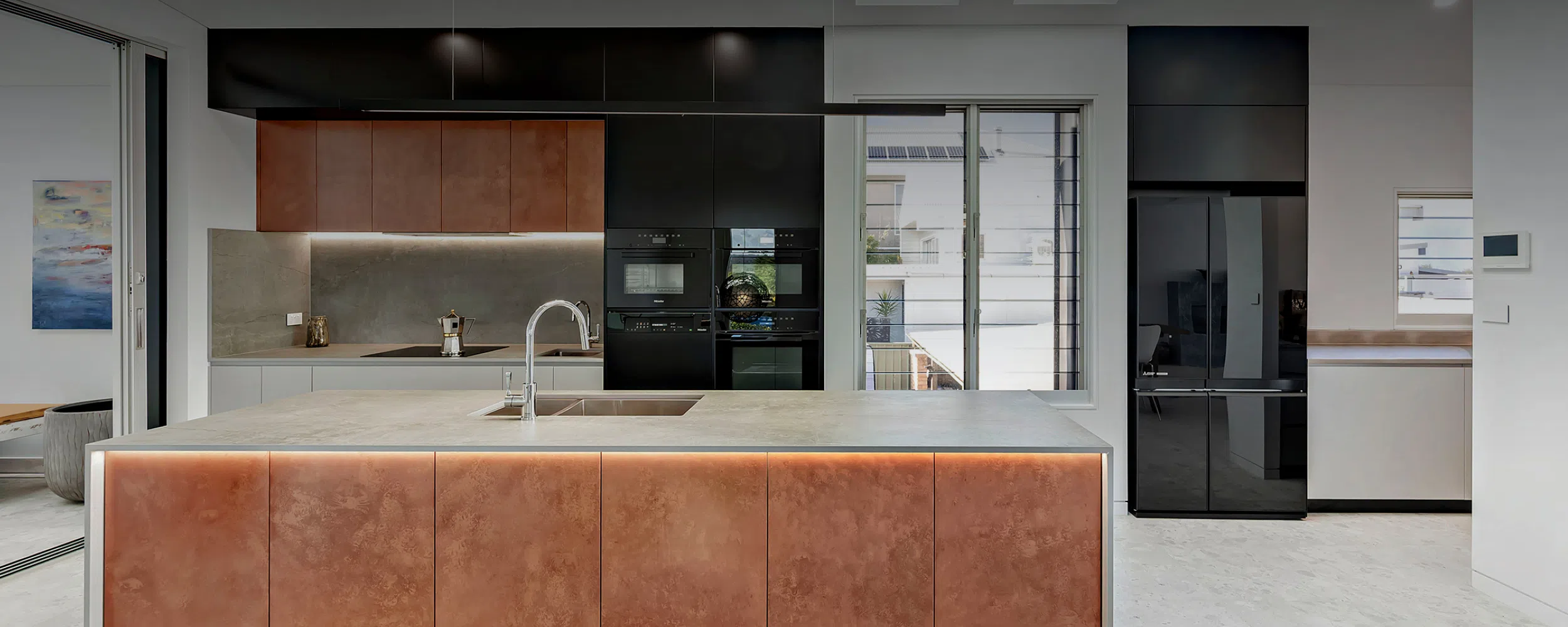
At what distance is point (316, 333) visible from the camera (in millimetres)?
4594

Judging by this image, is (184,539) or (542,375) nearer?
(184,539)

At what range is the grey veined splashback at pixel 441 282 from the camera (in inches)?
187

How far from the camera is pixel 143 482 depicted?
79.3 inches

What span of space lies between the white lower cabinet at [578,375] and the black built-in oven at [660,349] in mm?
58

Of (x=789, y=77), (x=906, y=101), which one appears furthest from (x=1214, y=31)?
(x=789, y=77)

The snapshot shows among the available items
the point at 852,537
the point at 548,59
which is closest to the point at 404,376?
the point at 548,59

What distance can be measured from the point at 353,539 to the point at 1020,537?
182 centimetres

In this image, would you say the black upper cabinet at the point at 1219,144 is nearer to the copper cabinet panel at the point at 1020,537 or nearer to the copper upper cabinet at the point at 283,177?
the copper cabinet panel at the point at 1020,537

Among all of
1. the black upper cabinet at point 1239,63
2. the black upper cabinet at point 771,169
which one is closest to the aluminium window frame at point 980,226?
the black upper cabinet at point 771,169

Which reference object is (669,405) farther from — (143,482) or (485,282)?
(485,282)

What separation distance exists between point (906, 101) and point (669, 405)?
2.25 m

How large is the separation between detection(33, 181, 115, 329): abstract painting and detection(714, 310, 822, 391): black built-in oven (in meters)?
3.01

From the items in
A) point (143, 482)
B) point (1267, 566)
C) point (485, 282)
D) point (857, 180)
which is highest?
point (857, 180)

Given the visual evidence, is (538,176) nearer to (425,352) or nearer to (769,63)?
(425,352)
